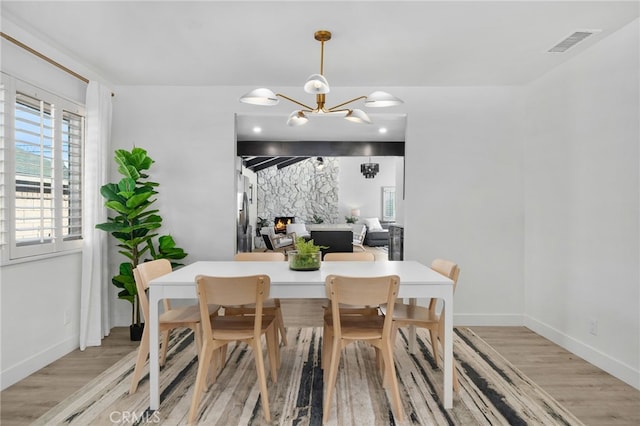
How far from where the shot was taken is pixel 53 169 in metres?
3.06

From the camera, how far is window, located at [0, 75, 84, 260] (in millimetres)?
2617

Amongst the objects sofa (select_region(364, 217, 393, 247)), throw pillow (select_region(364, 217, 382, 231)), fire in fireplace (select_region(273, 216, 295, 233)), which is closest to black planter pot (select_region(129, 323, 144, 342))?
fire in fireplace (select_region(273, 216, 295, 233))

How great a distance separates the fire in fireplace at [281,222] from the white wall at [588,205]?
8096 millimetres

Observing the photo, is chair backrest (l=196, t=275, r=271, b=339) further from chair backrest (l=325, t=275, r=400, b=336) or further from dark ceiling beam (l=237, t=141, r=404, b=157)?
dark ceiling beam (l=237, t=141, r=404, b=157)

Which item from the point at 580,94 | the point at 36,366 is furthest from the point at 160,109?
the point at 580,94

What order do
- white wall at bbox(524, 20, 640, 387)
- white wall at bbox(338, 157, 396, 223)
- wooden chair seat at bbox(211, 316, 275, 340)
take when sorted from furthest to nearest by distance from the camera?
white wall at bbox(338, 157, 396, 223), white wall at bbox(524, 20, 640, 387), wooden chair seat at bbox(211, 316, 275, 340)

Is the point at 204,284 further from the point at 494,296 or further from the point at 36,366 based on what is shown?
the point at 494,296

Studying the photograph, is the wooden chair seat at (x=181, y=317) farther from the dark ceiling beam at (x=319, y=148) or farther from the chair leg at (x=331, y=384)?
the dark ceiling beam at (x=319, y=148)

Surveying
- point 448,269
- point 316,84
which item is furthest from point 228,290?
point 448,269

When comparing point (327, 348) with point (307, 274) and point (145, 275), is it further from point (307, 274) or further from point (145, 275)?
point (145, 275)

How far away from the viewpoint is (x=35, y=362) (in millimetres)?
2824

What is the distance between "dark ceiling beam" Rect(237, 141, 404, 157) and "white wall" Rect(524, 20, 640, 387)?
139 inches

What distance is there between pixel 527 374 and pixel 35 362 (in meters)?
3.53

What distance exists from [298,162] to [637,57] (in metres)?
10.1
